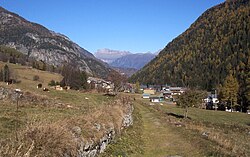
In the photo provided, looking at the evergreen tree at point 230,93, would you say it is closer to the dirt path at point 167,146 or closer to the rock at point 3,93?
the rock at point 3,93

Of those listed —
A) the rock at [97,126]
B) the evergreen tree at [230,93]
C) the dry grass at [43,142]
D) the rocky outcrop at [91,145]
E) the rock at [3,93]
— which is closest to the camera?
the dry grass at [43,142]

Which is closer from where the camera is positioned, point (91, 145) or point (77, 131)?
point (77, 131)

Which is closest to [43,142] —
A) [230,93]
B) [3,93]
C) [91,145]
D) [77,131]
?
[77,131]

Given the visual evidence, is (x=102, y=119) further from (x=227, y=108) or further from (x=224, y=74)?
(x=224, y=74)

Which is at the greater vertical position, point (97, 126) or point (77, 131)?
point (77, 131)

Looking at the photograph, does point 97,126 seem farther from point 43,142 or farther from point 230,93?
point 230,93

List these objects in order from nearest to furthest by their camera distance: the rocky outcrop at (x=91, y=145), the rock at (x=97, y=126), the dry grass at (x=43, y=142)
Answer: the dry grass at (x=43, y=142) → the rocky outcrop at (x=91, y=145) → the rock at (x=97, y=126)

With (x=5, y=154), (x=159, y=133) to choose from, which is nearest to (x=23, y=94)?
(x=159, y=133)

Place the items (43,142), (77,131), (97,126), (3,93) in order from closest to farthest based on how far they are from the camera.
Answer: (43,142)
(77,131)
(97,126)
(3,93)

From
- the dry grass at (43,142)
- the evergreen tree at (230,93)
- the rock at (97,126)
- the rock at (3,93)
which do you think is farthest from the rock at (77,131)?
the evergreen tree at (230,93)

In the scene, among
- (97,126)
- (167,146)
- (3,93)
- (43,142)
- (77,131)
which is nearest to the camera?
(43,142)

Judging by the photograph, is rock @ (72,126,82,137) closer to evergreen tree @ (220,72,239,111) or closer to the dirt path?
the dirt path

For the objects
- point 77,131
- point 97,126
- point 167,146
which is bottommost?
point 167,146

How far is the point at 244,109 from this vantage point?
9388 centimetres
